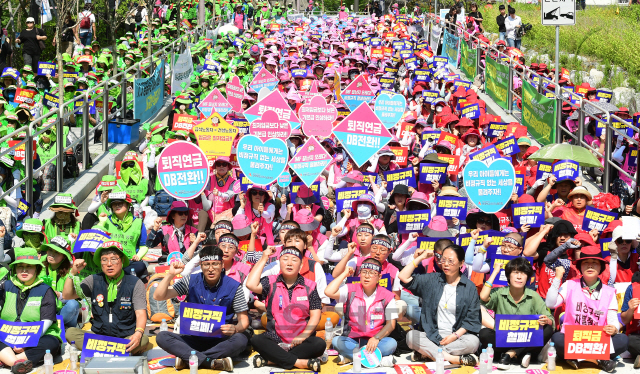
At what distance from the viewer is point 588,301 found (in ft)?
26.4

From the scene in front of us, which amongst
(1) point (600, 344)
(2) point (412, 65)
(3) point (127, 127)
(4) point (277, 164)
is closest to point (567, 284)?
(1) point (600, 344)

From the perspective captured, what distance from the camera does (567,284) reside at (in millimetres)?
8164

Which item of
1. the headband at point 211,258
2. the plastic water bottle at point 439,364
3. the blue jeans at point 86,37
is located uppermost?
the blue jeans at point 86,37

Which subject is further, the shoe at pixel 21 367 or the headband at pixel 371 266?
the headband at pixel 371 266

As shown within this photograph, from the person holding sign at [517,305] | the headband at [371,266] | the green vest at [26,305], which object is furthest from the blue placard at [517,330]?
the green vest at [26,305]

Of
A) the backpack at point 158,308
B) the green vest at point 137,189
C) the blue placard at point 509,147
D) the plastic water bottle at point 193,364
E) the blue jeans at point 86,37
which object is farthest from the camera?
the blue jeans at point 86,37

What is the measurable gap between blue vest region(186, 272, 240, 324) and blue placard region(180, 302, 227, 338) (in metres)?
0.12

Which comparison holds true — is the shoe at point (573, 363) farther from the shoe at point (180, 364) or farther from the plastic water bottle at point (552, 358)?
the shoe at point (180, 364)

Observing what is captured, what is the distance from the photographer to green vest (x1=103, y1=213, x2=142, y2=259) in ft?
32.3

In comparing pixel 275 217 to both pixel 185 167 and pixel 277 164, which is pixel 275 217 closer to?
pixel 277 164

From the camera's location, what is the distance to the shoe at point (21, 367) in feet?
25.1

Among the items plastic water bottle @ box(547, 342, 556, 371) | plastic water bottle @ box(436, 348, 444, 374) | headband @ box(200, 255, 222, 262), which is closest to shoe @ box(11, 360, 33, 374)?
headband @ box(200, 255, 222, 262)

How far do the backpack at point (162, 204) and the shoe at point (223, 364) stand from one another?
3.87 meters

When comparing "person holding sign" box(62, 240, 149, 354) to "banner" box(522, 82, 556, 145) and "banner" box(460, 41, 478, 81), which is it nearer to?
"banner" box(522, 82, 556, 145)
